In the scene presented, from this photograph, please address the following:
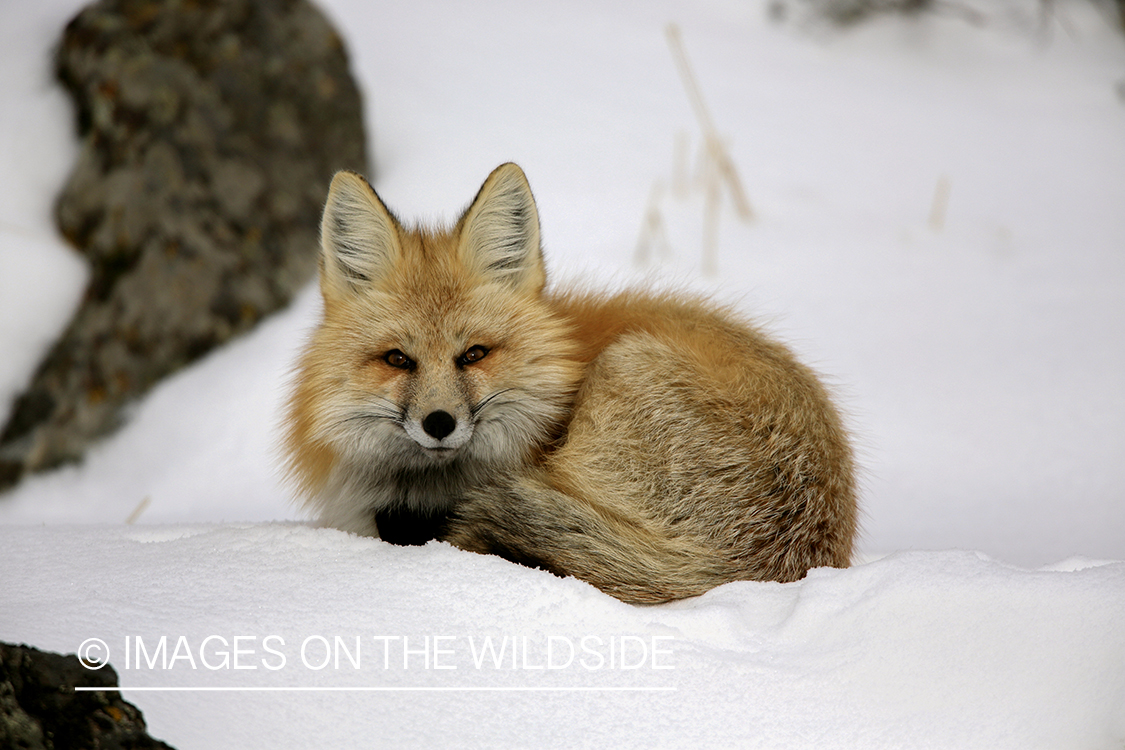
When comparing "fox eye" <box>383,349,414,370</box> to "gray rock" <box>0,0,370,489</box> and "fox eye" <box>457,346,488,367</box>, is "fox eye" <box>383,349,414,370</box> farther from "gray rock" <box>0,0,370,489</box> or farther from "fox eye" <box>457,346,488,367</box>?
"gray rock" <box>0,0,370,489</box>

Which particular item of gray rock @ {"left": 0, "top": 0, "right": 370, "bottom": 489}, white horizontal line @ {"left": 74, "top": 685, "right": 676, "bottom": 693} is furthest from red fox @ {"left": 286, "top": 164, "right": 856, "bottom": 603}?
gray rock @ {"left": 0, "top": 0, "right": 370, "bottom": 489}

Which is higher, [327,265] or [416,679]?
[327,265]

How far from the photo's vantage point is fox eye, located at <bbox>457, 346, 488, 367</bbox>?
2.22 metres

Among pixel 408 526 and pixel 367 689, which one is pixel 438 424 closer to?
pixel 408 526

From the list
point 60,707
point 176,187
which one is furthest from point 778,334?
point 176,187

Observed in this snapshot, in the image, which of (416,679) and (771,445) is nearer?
(416,679)

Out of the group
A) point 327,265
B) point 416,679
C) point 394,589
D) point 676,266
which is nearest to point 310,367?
point 327,265

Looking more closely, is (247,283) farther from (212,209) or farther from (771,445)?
(771,445)

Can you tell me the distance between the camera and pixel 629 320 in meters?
2.57

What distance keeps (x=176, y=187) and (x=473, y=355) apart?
11.4 ft

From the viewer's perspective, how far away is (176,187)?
193 inches

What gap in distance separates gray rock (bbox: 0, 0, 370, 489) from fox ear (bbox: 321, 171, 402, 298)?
2.76 metres

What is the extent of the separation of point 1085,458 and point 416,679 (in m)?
3.60

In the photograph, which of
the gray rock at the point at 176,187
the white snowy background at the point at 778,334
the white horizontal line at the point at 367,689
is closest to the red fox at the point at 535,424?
the white snowy background at the point at 778,334
